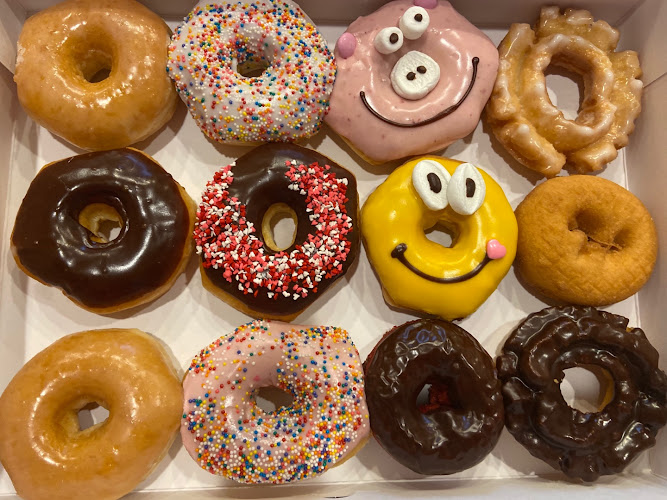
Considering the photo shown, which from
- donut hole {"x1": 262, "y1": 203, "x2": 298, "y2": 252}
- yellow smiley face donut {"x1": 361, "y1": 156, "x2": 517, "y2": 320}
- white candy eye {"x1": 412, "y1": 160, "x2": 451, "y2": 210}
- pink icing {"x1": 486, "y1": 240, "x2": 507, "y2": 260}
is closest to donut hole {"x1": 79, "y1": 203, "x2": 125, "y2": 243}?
donut hole {"x1": 262, "y1": 203, "x2": 298, "y2": 252}

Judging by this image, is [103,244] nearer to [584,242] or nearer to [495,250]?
[495,250]

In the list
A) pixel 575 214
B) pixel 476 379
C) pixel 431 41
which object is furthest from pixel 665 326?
pixel 431 41

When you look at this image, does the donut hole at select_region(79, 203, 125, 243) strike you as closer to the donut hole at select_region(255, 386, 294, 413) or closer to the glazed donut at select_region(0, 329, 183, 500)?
the glazed donut at select_region(0, 329, 183, 500)

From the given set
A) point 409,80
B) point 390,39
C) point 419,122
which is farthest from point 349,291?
point 390,39

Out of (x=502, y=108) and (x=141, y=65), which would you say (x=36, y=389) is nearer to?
(x=141, y=65)

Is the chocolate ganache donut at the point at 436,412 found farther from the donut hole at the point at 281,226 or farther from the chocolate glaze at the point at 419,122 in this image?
the chocolate glaze at the point at 419,122

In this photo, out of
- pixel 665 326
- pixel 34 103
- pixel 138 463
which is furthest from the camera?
pixel 665 326
